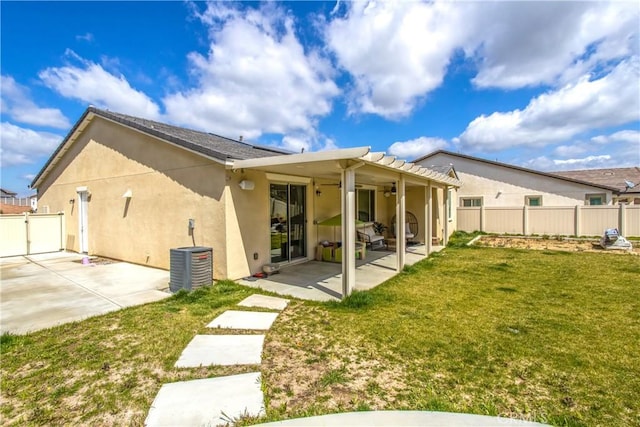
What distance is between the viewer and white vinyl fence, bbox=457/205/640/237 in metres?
14.4

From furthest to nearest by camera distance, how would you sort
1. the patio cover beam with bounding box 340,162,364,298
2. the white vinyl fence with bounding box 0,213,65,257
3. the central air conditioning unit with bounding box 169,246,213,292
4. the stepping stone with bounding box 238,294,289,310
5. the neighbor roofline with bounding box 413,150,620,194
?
1. the neighbor roofline with bounding box 413,150,620,194
2. the white vinyl fence with bounding box 0,213,65,257
3. the central air conditioning unit with bounding box 169,246,213,292
4. the patio cover beam with bounding box 340,162,364,298
5. the stepping stone with bounding box 238,294,289,310

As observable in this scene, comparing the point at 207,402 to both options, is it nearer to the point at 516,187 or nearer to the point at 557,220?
the point at 557,220

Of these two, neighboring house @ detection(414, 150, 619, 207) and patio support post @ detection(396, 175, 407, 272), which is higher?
neighboring house @ detection(414, 150, 619, 207)

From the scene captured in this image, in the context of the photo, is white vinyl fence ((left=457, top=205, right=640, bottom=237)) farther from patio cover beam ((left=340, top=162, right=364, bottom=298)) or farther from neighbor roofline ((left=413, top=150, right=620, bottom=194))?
patio cover beam ((left=340, top=162, right=364, bottom=298))

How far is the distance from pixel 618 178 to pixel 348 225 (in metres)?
31.3

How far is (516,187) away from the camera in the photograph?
19703 mm

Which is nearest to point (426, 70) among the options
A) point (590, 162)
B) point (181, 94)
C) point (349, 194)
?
point (349, 194)

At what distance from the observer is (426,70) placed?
1215 centimetres

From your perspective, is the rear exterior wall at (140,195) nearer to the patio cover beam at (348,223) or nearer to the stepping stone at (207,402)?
the patio cover beam at (348,223)

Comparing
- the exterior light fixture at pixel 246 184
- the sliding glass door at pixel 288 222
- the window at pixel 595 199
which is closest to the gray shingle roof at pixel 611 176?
the window at pixel 595 199

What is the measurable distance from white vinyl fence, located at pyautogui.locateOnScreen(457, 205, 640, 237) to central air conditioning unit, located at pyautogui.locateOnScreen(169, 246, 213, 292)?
53.2ft

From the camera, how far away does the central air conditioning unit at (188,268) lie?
6.37 meters

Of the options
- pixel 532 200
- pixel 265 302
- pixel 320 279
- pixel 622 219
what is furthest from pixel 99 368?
pixel 532 200

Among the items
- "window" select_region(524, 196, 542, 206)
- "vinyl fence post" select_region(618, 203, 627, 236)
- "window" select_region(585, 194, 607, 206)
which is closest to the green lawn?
"vinyl fence post" select_region(618, 203, 627, 236)
